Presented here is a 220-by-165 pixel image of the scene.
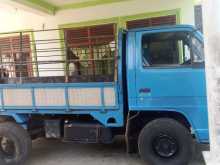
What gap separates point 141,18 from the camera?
29.9 feet

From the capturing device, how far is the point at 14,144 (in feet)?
17.8

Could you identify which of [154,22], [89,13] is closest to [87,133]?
[154,22]

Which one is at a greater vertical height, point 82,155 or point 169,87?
point 169,87

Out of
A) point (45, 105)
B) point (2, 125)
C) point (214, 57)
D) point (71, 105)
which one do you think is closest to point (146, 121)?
point (71, 105)

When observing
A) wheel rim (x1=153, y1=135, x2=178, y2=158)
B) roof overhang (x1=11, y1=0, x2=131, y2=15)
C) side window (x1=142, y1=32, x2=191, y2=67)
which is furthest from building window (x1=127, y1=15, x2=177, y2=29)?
wheel rim (x1=153, y1=135, x2=178, y2=158)

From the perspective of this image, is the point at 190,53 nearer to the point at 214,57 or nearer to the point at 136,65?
the point at 136,65

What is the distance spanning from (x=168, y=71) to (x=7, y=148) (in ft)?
10.1

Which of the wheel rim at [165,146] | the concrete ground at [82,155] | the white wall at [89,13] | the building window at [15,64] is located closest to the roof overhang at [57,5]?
the white wall at [89,13]

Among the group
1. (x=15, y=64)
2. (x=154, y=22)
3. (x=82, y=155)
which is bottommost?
(x=82, y=155)

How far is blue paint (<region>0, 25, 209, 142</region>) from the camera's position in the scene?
4.67 m

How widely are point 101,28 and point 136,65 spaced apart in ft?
16.4

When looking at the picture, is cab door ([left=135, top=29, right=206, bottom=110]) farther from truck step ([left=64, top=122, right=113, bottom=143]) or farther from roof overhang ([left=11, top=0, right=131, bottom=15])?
roof overhang ([left=11, top=0, right=131, bottom=15])

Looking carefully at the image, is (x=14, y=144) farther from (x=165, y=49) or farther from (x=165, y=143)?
(x=165, y=49)

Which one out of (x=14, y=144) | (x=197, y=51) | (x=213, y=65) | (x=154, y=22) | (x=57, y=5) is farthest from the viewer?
(x=57, y=5)
